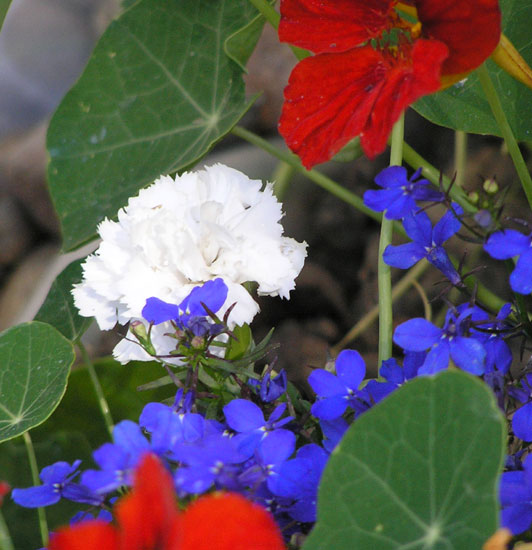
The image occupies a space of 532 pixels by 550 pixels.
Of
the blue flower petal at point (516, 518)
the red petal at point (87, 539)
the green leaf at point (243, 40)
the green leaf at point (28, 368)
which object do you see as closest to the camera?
the red petal at point (87, 539)

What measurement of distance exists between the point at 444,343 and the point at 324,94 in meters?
0.22

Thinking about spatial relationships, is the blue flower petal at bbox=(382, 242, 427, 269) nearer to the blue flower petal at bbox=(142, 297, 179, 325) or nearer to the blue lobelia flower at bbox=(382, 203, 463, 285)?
the blue lobelia flower at bbox=(382, 203, 463, 285)

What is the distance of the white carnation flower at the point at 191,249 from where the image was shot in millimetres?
558

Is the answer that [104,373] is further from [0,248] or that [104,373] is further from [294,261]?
[0,248]

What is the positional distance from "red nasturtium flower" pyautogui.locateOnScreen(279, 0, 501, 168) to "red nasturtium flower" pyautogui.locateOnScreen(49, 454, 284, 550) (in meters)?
0.27

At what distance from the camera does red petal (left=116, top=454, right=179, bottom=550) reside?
0.30 meters

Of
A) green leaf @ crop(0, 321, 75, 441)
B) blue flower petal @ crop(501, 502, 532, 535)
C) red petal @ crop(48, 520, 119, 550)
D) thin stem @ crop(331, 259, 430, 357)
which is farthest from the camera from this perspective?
thin stem @ crop(331, 259, 430, 357)

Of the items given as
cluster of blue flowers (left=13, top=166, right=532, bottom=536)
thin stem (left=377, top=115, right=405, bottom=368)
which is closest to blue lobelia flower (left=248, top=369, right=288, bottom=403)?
cluster of blue flowers (left=13, top=166, right=532, bottom=536)

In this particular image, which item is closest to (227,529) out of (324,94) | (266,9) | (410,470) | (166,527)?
(166,527)

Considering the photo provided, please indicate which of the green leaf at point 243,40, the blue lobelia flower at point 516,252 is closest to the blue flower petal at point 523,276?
the blue lobelia flower at point 516,252

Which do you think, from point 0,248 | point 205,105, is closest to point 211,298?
point 205,105

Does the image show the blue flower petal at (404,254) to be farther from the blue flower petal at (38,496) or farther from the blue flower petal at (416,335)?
the blue flower petal at (38,496)

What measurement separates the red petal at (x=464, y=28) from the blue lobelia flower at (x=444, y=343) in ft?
0.58

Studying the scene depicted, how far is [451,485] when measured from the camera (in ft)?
1.24
